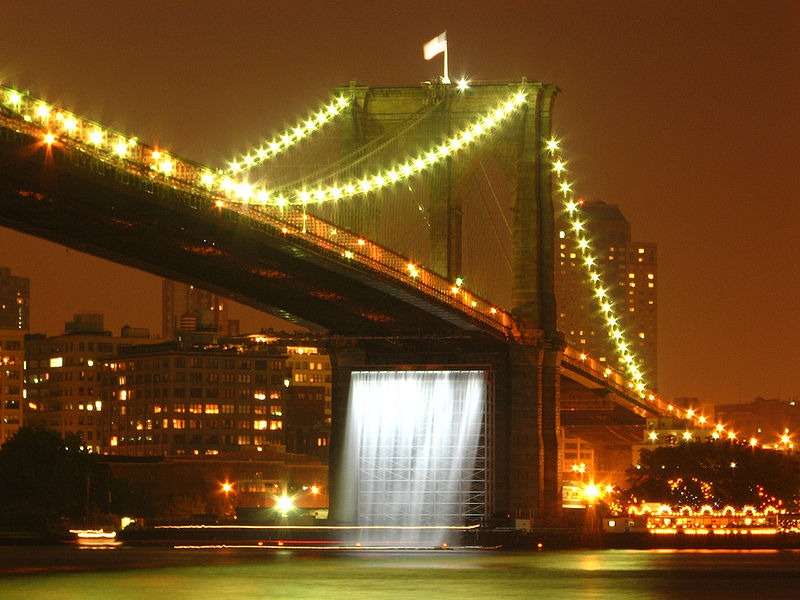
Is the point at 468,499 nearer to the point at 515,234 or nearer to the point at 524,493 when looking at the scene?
the point at 524,493

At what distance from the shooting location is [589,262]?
322 feet

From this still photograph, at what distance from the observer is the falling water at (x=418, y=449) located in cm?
8144

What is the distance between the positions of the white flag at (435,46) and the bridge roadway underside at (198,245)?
961 centimetres

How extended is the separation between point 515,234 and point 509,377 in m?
5.21

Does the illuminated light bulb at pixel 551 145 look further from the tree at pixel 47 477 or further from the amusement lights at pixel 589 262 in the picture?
the tree at pixel 47 477

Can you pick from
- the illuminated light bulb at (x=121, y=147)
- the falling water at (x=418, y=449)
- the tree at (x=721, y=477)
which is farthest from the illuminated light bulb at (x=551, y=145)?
the tree at (x=721, y=477)

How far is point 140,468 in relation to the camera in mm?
149500

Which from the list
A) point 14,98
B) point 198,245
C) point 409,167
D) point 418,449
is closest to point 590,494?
point 418,449

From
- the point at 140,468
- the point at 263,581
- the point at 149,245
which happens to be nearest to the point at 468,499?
the point at 149,245

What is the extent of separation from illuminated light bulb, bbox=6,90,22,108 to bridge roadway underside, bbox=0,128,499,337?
689 mm

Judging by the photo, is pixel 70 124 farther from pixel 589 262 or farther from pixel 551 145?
pixel 589 262

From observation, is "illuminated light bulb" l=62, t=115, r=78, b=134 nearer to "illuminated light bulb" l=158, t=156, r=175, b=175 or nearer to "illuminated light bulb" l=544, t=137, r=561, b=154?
"illuminated light bulb" l=158, t=156, r=175, b=175

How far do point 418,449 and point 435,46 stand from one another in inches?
578

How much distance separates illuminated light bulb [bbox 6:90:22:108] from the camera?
2045 inches
